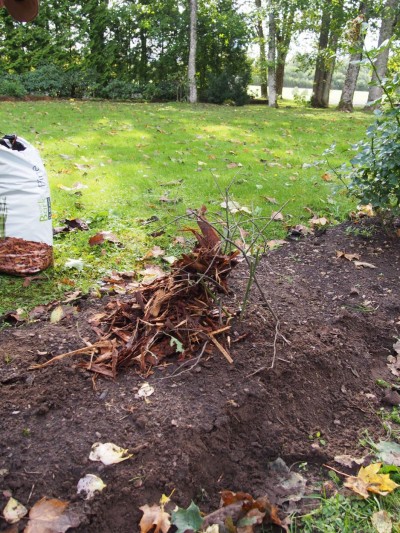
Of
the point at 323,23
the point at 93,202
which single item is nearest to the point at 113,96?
the point at 323,23

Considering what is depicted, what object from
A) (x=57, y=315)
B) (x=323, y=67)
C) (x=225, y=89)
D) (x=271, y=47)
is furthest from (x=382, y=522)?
(x=323, y=67)

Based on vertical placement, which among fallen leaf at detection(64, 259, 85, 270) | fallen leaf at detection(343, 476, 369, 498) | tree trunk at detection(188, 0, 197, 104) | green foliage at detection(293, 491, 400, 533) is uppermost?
tree trunk at detection(188, 0, 197, 104)

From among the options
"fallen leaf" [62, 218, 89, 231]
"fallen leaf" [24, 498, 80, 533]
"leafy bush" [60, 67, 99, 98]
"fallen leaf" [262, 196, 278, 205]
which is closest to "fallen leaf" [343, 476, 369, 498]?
"fallen leaf" [24, 498, 80, 533]

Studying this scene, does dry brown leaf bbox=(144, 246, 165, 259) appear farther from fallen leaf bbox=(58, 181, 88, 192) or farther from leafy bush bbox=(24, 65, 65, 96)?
leafy bush bbox=(24, 65, 65, 96)

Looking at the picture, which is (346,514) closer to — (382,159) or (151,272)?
(151,272)

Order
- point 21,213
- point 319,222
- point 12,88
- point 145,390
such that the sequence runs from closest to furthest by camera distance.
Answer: point 145,390
point 21,213
point 319,222
point 12,88

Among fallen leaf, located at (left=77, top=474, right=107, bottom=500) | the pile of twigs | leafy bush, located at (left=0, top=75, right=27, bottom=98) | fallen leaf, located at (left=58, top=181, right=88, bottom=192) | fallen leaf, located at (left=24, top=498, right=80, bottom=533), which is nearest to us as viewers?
fallen leaf, located at (left=24, top=498, right=80, bottom=533)

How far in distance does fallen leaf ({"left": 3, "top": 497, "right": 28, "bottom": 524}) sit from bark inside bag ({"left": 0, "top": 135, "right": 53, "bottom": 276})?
1963mm

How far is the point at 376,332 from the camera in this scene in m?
2.67

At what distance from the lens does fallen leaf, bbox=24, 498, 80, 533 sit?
1506 millimetres

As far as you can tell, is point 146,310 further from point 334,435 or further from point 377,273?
point 377,273

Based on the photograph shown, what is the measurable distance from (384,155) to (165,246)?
6.00 ft

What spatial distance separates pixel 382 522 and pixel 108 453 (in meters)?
1.00

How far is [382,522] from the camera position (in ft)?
5.27
